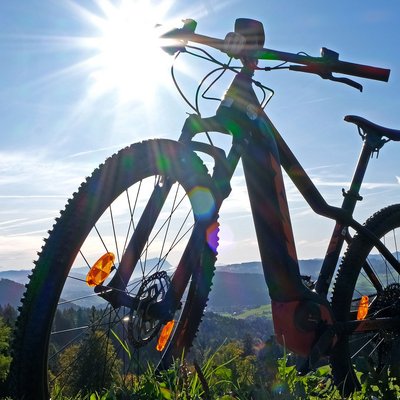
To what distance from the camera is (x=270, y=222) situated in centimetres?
339

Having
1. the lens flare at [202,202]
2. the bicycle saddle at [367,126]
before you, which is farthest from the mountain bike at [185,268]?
the bicycle saddle at [367,126]

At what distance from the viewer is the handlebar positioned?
114 inches

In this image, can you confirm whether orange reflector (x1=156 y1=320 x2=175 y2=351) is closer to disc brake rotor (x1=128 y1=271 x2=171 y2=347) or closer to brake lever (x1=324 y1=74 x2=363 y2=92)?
disc brake rotor (x1=128 y1=271 x2=171 y2=347)

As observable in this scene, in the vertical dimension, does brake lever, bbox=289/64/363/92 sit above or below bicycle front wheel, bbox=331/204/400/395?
above

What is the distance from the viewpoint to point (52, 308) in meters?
2.14

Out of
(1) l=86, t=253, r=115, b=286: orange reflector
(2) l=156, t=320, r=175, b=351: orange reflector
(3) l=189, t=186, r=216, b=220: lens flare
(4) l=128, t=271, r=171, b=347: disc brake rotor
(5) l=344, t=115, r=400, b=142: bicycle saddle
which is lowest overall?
(2) l=156, t=320, r=175, b=351: orange reflector

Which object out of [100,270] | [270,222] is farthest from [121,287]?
[270,222]

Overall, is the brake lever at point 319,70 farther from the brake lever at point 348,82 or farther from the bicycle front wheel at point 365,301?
the bicycle front wheel at point 365,301

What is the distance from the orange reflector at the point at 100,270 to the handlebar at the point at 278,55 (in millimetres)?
1344

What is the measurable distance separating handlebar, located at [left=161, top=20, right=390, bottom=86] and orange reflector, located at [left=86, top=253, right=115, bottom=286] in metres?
1.34

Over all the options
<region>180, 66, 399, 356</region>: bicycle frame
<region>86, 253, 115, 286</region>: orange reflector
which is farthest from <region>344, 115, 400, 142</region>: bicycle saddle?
<region>86, 253, 115, 286</region>: orange reflector

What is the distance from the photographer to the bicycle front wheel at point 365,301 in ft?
13.1

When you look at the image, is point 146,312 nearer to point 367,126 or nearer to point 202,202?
point 202,202

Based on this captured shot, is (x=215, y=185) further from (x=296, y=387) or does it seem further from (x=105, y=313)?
(x=296, y=387)
